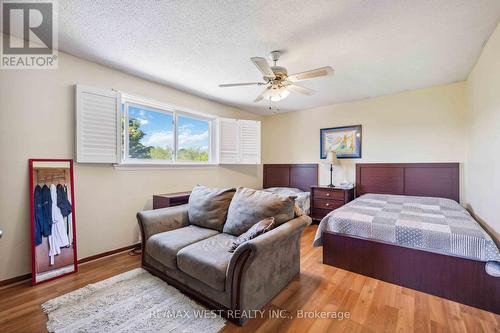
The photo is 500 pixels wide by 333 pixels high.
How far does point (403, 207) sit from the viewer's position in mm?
2795

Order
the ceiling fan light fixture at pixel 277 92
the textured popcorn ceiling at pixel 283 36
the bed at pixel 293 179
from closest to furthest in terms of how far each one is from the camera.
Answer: the textured popcorn ceiling at pixel 283 36 → the ceiling fan light fixture at pixel 277 92 → the bed at pixel 293 179

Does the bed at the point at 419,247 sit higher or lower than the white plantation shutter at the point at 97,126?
lower

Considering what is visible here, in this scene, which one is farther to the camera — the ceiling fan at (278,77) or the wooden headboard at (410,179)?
the wooden headboard at (410,179)

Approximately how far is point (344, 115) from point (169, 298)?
416 cm

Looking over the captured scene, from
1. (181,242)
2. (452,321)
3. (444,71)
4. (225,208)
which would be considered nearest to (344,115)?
(444,71)

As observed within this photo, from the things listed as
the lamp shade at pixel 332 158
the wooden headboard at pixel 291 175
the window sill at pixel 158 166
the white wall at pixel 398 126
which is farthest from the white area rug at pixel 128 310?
the white wall at pixel 398 126

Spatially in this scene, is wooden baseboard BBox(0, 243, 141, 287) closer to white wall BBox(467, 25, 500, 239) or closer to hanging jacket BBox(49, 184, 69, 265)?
hanging jacket BBox(49, 184, 69, 265)

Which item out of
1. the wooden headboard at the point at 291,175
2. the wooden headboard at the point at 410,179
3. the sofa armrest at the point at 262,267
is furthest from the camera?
the wooden headboard at the point at 291,175

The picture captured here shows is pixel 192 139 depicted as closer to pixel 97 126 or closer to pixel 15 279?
pixel 97 126

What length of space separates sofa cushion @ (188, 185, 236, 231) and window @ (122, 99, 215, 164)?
1.22 meters

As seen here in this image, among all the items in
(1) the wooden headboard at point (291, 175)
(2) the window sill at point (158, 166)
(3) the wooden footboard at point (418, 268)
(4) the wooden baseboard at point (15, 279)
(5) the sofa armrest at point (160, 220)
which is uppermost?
(2) the window sill at point (158, 166)

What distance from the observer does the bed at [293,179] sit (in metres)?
4.34

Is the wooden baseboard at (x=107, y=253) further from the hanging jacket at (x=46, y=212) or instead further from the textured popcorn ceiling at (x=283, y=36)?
the textured popcorn ceiling at (x=283, y=36)

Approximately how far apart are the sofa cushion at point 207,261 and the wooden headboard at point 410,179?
122 inches
